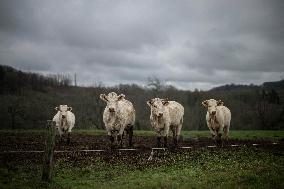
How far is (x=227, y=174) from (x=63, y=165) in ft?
20.5

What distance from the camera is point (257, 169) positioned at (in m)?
13.0

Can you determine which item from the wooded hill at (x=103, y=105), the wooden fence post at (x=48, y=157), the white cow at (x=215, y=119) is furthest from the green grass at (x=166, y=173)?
the wooded hill at (x=103, y=105)

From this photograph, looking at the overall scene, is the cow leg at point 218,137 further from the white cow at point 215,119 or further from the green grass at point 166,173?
the green grass at point 166,173

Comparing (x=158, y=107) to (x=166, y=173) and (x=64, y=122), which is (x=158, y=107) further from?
(x=166, y=173)

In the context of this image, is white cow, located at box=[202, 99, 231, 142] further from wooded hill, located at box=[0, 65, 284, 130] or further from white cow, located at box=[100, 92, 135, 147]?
wooded hill, located at box=[0, 65, 284, 130]

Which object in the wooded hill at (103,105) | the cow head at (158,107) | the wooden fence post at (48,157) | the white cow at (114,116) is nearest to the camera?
the wooden fence post at (48,157)

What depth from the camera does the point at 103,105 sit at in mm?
67438

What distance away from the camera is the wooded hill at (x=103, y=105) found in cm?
5646

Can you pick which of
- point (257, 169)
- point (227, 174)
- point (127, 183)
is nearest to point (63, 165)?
point (127, 183)

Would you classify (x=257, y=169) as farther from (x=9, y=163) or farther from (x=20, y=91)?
(x=20, y=91)

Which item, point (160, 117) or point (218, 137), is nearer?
point (160, 117)

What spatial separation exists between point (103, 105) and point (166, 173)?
55.0m

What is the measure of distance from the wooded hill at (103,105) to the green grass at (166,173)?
3706 centimetres

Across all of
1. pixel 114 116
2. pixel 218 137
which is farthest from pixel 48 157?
pixel 218 137
